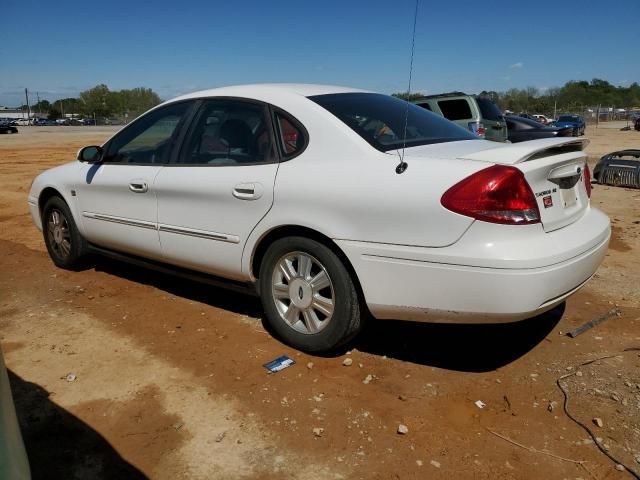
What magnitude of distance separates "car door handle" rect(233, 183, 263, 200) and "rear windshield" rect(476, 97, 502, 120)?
10.5 metres

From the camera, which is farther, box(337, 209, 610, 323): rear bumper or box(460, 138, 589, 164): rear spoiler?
box(460, 138, 589, 164): rear spoiler

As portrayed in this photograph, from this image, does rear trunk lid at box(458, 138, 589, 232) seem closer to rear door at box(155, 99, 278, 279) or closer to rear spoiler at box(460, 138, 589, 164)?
rear spoiler at box(460, 138, 589, 164)

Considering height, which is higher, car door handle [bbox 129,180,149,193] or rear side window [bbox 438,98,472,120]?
rear side window [bbox 438,98,472,120]

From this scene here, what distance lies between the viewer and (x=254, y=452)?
2.67m

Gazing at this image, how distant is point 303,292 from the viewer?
353cm

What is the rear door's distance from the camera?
369 centimetres

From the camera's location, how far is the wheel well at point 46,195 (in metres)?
5.41

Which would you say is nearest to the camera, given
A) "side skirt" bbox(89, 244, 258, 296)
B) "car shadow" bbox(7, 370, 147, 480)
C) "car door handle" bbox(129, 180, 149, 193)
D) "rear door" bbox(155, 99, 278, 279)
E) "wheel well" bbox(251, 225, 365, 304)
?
"car shadow" bbox(7, 370, 147, 480)

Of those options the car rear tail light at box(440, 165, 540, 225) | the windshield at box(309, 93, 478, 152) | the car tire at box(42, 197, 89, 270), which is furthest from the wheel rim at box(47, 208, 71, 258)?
the car rear tail light at box(440, 165, 540, 225)

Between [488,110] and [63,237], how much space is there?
1063 cm

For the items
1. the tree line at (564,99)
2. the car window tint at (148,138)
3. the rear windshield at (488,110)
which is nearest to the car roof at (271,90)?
the car window tint at (148,138)

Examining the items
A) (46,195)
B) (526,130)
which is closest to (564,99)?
(526,130)

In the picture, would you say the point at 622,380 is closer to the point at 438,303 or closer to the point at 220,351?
the point at 438,303

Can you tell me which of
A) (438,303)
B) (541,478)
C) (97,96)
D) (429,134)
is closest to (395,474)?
(541,478)
